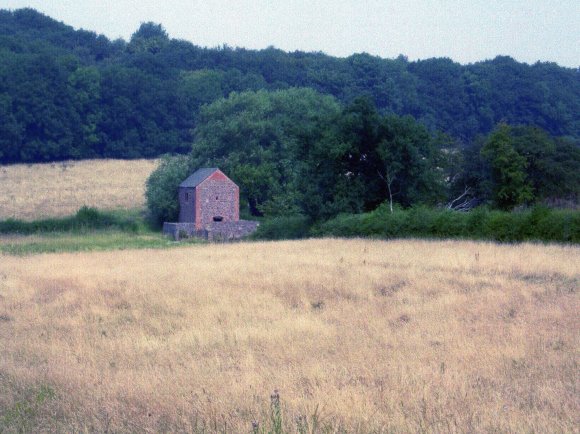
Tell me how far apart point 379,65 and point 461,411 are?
122m

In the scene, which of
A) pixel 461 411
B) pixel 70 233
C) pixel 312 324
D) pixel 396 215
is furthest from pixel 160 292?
pixel 70 233

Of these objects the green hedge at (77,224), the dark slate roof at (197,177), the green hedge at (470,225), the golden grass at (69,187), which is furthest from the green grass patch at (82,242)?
the green hedge at (470,225)

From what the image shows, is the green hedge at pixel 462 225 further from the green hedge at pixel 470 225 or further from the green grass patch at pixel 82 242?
the green grass patch at pixel 82 242

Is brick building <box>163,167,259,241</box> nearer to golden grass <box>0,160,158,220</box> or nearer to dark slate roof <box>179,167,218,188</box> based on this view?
dark slate roof <box>179,167,218,188</box>

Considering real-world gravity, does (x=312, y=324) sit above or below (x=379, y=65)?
below

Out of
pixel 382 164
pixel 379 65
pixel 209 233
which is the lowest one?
pixel 209 233

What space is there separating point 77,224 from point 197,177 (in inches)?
427

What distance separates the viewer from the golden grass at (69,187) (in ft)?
231

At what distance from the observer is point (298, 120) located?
71.1 metres

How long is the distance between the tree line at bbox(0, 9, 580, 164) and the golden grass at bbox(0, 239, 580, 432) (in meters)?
45.0

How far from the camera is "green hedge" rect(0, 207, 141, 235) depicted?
55906mm

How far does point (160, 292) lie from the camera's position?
69.2 feet

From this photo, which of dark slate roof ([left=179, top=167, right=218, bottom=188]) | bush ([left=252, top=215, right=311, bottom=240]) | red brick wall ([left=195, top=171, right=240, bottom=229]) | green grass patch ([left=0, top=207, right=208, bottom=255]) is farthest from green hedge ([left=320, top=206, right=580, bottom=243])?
dark slate roof ([left=179, top=167, right=218, bottom=188])

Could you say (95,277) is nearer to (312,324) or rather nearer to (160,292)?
(160,292)
